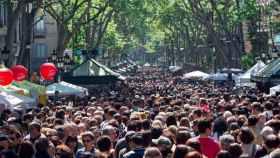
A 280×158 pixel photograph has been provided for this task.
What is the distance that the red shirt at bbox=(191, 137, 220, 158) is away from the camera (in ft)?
40.1

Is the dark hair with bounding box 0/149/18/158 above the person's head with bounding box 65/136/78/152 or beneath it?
above

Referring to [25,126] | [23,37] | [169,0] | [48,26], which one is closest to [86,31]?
[169,0]

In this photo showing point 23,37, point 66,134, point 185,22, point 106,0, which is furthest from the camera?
point 185,22

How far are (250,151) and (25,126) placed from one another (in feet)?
21.9

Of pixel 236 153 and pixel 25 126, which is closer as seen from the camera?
pixel 236 153

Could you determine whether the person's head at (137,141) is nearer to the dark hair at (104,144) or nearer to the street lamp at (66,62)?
the dark hair at (104,144)

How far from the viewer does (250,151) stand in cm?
1180

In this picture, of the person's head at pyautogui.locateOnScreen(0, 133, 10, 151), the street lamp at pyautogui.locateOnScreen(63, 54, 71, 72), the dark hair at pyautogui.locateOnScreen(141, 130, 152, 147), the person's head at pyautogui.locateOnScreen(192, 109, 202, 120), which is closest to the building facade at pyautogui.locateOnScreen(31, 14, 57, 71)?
the street lamp at pyautogui.locateOnScreen(63, 54, 71, 72)

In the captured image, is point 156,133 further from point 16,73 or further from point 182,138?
point 16,73

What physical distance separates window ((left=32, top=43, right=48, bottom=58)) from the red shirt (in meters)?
63.4

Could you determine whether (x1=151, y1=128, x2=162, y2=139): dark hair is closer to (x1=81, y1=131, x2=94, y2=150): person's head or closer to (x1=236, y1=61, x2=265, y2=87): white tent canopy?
(x1=81, y1=131, x2=94, y2=150): person's head

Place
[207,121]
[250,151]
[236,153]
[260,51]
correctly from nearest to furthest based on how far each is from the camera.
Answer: [236,153], [250,151], [207,121], [260,51]

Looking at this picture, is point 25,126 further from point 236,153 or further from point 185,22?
point 185,22

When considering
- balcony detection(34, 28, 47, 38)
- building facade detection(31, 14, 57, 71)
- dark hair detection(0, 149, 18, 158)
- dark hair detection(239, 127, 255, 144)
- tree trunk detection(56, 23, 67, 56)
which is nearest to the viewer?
dark hair detection(0, 149, 18, 158)
